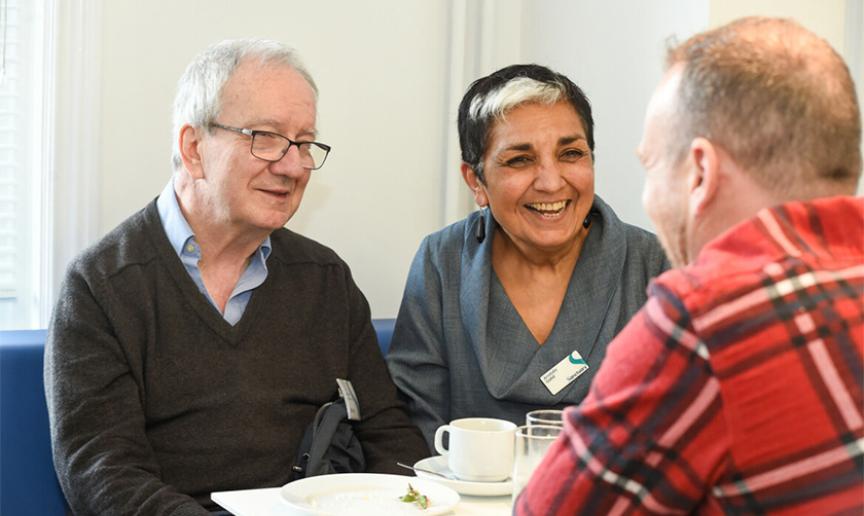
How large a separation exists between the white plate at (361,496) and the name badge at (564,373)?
638 mm

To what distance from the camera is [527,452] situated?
1479 millimetres

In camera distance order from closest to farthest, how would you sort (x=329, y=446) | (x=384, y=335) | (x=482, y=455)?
(x=482, y=455) → (x=329, y=446) → (x=384, y=335)

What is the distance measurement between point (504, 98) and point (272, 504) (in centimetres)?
117

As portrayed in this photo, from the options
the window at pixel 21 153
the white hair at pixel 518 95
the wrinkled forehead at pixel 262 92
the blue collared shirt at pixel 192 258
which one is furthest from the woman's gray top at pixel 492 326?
the window at pixel 21 153

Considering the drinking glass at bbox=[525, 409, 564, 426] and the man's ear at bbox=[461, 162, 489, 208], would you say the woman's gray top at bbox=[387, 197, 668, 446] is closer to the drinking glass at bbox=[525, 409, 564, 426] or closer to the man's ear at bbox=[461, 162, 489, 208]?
the man's ear at bbox=[461, 162, 489, 208]

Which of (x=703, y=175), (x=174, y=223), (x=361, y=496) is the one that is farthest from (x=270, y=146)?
(x=703, y=175)

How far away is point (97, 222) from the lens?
276 centimetres

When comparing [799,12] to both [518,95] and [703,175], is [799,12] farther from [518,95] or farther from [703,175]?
[703,175]

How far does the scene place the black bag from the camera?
2.24m

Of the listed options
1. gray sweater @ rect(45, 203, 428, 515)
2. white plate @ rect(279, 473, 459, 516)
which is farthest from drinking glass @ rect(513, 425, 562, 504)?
gray sweater @ rect(45, 203, 428, 515)

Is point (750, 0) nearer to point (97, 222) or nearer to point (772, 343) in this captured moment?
point (97, 222)

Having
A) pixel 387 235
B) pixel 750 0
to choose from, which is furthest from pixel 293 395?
pixel 750 0

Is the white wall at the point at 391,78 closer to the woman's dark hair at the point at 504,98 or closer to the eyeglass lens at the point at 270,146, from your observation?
the woman's dark hair at the point at 504,98

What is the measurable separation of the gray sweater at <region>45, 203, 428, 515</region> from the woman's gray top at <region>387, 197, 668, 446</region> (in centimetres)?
10
